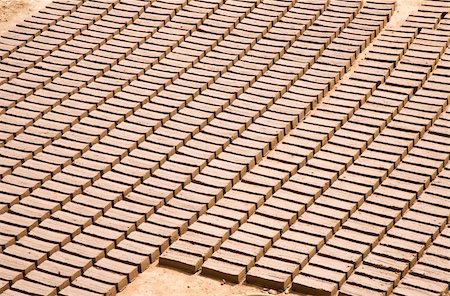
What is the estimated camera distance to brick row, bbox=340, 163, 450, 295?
7.81 metres

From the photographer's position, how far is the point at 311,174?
30.3 ft

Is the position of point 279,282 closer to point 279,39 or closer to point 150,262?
point 150,262

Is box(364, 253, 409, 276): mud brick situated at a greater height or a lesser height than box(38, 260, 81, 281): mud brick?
greater

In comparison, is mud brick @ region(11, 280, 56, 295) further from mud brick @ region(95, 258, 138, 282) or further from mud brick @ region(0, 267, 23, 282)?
mud brick @ region(95, 258, 138, 282)

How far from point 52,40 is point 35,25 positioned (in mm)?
566

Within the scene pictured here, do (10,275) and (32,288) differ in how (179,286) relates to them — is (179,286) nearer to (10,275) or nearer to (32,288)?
(32,288)

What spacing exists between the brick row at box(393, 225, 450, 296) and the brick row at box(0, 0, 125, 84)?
5482mm

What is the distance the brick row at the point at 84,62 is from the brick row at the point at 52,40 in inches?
0.7

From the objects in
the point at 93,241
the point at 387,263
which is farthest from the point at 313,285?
the point at 93,241

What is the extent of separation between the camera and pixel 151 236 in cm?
862

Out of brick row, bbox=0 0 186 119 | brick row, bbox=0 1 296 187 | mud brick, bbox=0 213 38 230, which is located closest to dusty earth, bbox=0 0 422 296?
mud brick, bbox=0 213 38 230

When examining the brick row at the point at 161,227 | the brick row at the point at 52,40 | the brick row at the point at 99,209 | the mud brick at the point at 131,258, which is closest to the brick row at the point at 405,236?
the brick row at the point at 161,227

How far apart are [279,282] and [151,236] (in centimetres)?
150

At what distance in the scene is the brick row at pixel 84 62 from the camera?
34.8ft
